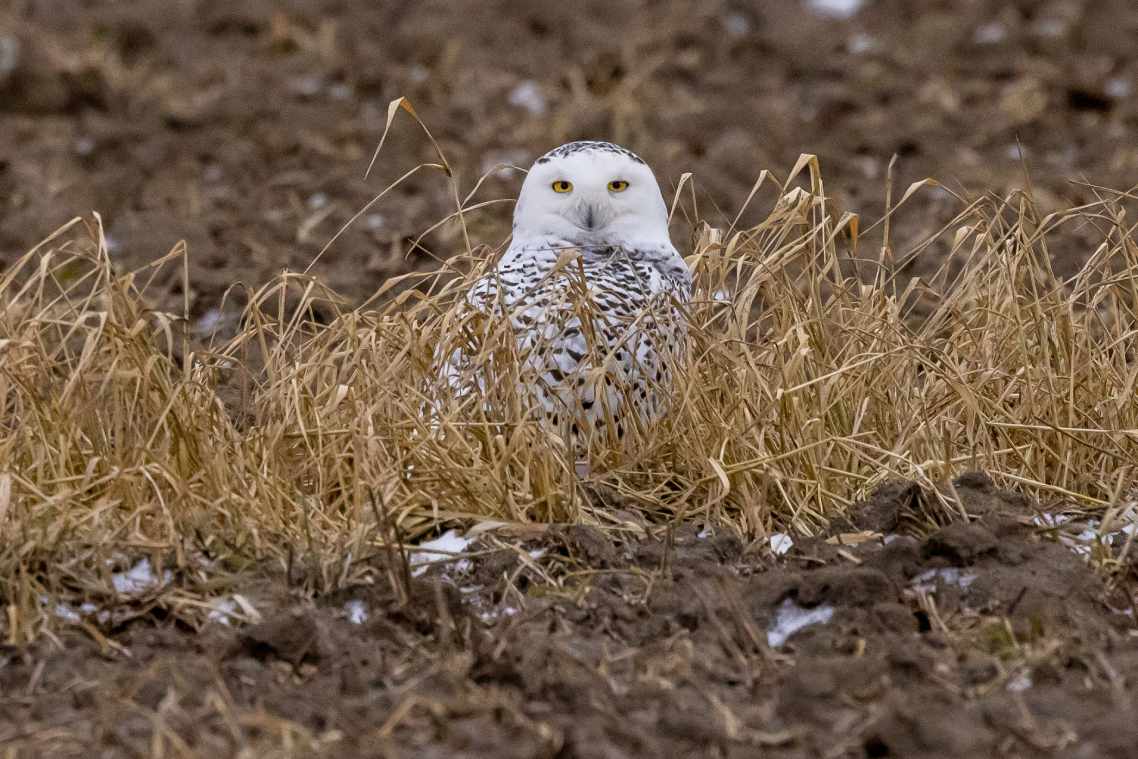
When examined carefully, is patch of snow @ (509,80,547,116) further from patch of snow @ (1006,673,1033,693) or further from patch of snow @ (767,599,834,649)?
patch of snow @ (1006,673,1033,693)

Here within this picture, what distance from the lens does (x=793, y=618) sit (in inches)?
147

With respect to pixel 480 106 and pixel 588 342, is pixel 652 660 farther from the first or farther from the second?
pixel 480 106

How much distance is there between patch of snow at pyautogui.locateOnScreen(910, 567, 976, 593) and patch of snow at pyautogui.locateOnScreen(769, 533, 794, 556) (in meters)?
0.31

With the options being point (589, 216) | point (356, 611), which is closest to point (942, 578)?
point (356, 611)

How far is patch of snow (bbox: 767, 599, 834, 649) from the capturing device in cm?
368

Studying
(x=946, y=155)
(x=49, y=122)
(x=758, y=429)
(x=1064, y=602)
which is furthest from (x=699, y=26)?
(x=1064, y=602)

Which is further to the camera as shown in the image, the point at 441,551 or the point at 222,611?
the point at 441,551

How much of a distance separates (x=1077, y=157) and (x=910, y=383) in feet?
14.0

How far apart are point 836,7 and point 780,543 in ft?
25.2

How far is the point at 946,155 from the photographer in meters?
8.52

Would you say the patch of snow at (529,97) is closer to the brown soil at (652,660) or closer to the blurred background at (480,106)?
the blurred background at (480,106)

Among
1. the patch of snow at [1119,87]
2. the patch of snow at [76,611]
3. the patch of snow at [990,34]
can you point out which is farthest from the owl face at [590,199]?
the patch of snow at [990,34]

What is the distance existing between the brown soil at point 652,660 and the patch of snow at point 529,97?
17.8 ft

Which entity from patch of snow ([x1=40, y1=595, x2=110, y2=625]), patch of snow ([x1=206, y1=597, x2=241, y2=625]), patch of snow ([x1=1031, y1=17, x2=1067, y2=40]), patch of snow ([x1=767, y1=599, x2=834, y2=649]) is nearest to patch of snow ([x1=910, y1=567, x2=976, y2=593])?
patch of snow ([x1=767, y1=599, x2=834, y2=649])
